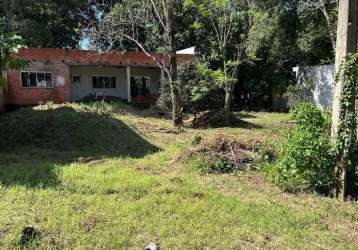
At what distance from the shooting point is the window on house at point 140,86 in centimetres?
2592

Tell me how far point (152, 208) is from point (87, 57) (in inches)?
701

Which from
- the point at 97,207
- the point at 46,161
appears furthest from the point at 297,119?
the point at 46,161

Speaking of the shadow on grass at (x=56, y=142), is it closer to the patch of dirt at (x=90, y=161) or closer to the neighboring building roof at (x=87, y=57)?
the patch of dirt at (x=90, y=161)

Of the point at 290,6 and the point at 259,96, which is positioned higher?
the point at 290,6

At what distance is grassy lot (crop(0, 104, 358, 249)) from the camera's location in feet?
15.2

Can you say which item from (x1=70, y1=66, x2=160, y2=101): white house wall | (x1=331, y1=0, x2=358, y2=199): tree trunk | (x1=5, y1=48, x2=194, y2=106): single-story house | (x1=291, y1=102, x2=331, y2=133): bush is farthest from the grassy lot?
(x1=70, y1=66, x2=160, y2=101): white house wall

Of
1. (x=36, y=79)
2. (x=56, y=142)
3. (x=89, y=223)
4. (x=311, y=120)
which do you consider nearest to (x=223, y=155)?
(x=311, y=120)

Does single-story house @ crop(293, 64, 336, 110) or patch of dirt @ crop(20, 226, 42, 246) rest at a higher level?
single-story house @ crop(293, 64, 336, 110)

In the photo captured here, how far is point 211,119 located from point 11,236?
12.3 metres

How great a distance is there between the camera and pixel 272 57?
2434cm

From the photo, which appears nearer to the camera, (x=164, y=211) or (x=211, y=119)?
(x=164, y=211)

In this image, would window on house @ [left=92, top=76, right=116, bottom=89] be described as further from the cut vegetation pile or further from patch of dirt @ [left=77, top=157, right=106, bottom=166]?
the cut vegetation pile

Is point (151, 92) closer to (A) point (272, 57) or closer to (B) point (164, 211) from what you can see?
(A) point (272, 57)

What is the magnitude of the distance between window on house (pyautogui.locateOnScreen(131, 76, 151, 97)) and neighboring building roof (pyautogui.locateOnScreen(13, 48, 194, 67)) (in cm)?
229
